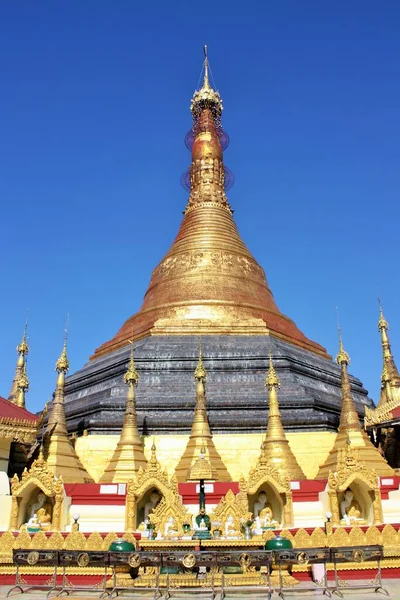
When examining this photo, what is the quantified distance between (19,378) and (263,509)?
65.2 ft

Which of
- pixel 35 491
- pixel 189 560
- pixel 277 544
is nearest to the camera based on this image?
pixel 189 560

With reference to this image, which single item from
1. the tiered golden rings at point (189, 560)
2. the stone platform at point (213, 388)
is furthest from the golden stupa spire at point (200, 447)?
the tiered golden rings at point (189, 560)

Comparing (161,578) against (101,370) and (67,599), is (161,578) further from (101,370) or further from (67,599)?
(101,370)

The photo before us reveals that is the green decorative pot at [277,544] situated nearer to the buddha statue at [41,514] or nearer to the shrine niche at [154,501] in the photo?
the shrine niche at [154,501]

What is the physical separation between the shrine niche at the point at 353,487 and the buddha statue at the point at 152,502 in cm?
437

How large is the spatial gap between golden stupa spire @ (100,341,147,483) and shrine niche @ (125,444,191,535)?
2.99 metres

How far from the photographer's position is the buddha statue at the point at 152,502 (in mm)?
14766

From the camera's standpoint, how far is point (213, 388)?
76.0ft

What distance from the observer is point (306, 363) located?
1009 inches

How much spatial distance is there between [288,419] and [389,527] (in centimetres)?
863

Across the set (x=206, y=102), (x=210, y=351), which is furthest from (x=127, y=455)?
(x=206, y=102)

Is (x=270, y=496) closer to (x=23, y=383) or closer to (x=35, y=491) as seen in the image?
(x=35, y=491)

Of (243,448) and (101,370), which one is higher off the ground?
(101,370)

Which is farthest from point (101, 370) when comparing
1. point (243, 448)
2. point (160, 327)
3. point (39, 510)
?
point (39, 510)
